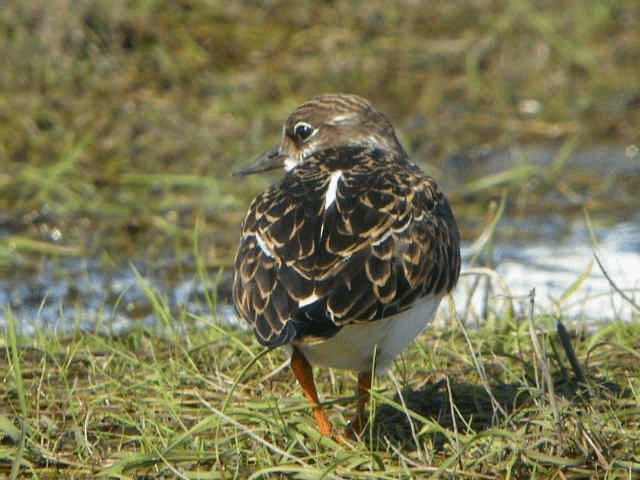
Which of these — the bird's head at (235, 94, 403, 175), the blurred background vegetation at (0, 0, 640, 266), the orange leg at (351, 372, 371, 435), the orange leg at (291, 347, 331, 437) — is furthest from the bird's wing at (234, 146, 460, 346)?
the blurred background vegetation at (0, 0, 640, 266)

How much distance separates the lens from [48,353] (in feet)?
17.0

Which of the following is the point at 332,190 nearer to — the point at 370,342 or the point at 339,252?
the point at 339,252

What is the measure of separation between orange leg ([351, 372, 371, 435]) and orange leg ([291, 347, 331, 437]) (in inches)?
5.8

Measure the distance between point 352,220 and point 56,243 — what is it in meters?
3.48

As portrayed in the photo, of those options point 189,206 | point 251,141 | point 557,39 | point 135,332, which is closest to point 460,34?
point 557,39

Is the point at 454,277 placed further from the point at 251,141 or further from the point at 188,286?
the point at 251,141

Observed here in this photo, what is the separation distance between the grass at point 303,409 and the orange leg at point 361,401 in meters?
0.07

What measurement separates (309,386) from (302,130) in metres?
1.47

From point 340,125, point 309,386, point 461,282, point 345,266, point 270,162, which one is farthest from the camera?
point 461,282

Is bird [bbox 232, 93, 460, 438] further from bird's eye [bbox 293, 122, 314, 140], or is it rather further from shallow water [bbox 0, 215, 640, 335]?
shallow water [bbox 0, 215, 640, 335]

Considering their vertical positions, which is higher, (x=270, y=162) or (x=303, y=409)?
(x=270, y=162)

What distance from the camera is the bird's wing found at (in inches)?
164

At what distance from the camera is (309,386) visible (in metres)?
4.50

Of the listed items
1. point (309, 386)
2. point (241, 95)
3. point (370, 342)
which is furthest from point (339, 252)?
point (241, 95)
